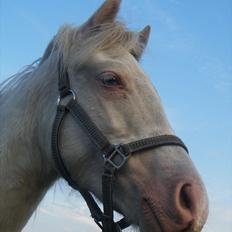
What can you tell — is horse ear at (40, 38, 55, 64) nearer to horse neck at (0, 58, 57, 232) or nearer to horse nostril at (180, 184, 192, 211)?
horse neck at (0, 58, 57, 232)

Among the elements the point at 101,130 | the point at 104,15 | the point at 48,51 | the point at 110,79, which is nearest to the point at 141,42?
the point at 104,15

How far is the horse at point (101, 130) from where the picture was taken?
388 cm

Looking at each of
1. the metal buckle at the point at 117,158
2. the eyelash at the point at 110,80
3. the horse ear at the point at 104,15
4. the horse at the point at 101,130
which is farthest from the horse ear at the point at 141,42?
the metal buckle at the point at 117,158

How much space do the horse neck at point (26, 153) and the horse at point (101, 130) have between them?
0.03 ft

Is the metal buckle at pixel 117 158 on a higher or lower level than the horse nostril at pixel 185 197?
higher

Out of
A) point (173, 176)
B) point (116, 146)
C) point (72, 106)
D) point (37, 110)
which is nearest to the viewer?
point (173, 176)

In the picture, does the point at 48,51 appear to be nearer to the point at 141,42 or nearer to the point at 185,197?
the point at 141,42

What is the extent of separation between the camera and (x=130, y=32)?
5.26 metres

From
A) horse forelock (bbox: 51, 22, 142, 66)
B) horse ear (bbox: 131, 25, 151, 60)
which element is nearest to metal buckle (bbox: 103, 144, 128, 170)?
horse forelock (bbox: 51, 22, 142, 66)

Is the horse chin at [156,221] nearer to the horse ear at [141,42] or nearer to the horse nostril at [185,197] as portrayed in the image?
the horse nostril at [185,197]

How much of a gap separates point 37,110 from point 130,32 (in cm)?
143

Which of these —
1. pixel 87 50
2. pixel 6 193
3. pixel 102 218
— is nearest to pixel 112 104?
pixel 87 50

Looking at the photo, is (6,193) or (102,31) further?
(102,31)

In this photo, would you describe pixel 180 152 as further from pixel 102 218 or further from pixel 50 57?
pixel 50 57
